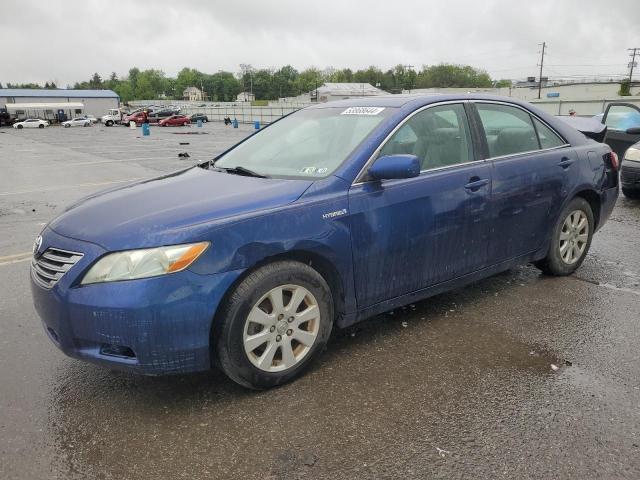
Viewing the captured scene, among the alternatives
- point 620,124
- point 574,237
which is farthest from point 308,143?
point 620,124

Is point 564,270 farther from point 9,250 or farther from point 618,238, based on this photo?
point 9,250

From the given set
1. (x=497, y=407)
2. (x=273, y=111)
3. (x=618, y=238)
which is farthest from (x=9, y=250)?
(x=273, y=111)

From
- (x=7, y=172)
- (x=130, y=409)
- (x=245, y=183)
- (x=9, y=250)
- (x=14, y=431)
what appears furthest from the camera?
(x=7, y=172)

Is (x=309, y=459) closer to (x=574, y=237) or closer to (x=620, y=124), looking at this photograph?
(x=574, y=237)

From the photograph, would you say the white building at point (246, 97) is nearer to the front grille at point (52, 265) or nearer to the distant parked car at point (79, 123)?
the distant parked car at point (79, 123)

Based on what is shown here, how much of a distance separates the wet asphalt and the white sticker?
5.10 feet

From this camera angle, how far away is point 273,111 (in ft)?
183

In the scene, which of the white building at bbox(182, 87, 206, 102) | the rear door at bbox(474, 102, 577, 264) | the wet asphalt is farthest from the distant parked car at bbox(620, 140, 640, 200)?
the white building at bbox(182, 87, 206, 102)

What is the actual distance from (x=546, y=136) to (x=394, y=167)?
81.5 inches

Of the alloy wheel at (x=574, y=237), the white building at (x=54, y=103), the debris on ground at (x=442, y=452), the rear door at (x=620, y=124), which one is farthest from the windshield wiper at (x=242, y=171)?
the white building at (x=54, y=103)

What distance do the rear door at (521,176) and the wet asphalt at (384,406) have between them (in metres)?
0.58

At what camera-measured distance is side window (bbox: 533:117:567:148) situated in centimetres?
447

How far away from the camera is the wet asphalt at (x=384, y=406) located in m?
2.41

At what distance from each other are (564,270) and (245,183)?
3173 millimetres
